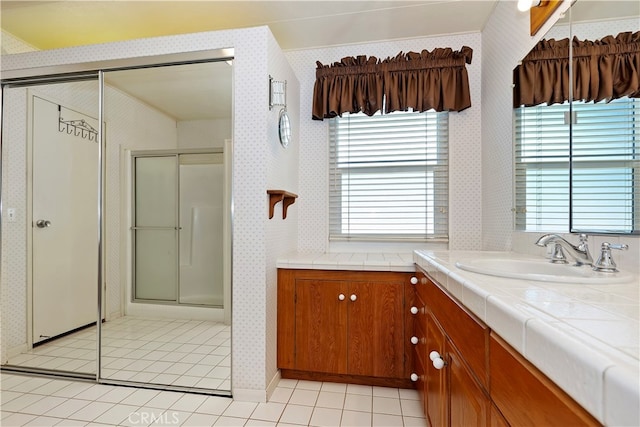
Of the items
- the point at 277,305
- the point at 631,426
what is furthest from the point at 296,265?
the point at 631,426

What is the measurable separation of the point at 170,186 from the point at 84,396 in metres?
1.46

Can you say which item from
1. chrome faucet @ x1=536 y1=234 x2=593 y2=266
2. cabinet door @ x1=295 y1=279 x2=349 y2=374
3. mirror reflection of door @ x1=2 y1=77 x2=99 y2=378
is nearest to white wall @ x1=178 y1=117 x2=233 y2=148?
mirror reflection of door @ x1=2 y1=77 x2=99 y2=378

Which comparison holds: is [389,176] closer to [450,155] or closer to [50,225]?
[450,155]

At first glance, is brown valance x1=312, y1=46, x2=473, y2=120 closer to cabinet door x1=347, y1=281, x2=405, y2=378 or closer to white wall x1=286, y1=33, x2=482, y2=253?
white wall x1=286, y1=33, x2=482, y2=253

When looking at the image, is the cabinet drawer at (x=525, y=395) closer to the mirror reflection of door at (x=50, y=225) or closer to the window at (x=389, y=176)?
the window at (x=389, y=176)

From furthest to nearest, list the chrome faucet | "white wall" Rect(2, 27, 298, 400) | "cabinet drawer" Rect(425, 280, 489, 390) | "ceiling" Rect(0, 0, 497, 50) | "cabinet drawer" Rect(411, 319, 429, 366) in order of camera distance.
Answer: "ceiling" Rect(0, 0, 497, 50) < "white wall" Rect(2, 27, 298, 400) < "cabinet drawer" Rect(411, 319, 429, 366) < the chrome faucet < "cabinet drawer" Rect(425, 280, 489, 390)

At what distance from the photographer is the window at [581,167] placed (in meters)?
1.02

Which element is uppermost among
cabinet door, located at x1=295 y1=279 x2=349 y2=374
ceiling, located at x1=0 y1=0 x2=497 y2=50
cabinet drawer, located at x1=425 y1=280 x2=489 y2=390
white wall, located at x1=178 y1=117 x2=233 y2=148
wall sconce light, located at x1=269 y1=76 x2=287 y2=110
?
ceiling, located at x1=0 y1=0 x2=497 y2=50

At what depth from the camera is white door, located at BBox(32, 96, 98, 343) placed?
2291 mm

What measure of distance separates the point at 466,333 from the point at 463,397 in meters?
0.20

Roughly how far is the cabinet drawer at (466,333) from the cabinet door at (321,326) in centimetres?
84

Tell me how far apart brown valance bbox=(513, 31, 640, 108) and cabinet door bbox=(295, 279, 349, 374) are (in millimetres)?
1500

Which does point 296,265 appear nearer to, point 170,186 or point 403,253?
point 403,253

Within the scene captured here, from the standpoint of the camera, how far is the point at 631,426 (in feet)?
1.04
